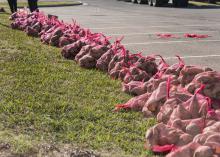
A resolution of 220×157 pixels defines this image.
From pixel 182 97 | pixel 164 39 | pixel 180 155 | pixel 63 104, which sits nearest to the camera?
pixel 180 155

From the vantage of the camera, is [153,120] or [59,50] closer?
[153,120]

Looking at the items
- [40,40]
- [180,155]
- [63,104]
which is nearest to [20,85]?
[63,104]

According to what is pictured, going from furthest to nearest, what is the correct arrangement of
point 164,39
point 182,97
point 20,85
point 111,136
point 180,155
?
point 164,39
point 20,85
point 182,97
point 111,136
point 180,155

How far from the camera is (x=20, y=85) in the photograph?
6805mm

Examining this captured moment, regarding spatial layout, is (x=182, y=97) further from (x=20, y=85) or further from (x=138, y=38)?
(x=138, y=38)

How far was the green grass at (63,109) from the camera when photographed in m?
4.70

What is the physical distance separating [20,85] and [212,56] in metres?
5.09

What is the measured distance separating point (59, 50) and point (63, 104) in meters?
4.28

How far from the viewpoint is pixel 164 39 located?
514 inches

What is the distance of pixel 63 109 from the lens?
223 inches

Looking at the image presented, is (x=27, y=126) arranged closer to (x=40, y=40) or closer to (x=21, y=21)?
(x=40, y=40)

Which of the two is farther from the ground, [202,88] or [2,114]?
[202,88]

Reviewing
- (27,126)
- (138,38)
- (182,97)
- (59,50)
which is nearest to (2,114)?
(27,126)

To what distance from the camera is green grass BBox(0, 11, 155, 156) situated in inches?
185
